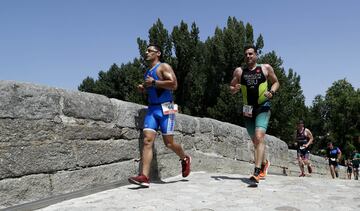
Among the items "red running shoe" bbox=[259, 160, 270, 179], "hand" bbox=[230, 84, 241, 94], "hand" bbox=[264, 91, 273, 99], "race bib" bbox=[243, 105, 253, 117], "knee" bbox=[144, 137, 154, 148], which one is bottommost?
"red running shoe" bbox=[259, 160, 270, 179]

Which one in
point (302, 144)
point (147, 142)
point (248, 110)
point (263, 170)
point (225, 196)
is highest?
point (302, 144)

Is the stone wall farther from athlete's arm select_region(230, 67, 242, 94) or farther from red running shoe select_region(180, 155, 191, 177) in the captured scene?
athlete's arm select_region(230, 67, 242, 94)

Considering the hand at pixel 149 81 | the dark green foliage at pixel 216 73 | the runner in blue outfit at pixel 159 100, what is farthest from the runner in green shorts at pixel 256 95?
the dark green foliage at pixel 216 73

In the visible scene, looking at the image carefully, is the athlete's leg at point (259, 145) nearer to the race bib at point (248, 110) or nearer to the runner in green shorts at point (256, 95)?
the runner in green shorts at point (256, 95)

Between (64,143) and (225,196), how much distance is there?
172 centimetres

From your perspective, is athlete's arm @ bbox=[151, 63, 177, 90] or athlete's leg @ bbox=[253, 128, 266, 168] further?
athlete's leg @ bbox=[253, 128, 266, 168]

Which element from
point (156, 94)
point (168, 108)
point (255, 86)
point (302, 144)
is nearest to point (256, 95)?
point (255, 86)

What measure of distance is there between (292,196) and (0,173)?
2817 millimetres

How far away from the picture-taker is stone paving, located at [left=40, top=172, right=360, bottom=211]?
3729 millimetres

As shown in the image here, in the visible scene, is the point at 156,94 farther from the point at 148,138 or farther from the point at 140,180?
the point at 140,180

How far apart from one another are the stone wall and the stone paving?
0.78 feet

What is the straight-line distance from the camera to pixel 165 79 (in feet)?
16.3

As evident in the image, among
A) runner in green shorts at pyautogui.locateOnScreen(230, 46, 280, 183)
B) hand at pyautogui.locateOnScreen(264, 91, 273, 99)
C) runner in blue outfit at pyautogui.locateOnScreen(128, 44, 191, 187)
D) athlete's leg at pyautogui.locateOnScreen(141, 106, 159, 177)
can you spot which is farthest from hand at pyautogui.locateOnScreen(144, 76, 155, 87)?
hand at pyautogui.locateOnScreen(264, 91, 273, 99)

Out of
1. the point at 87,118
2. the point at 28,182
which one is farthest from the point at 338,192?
the point at 28,182
